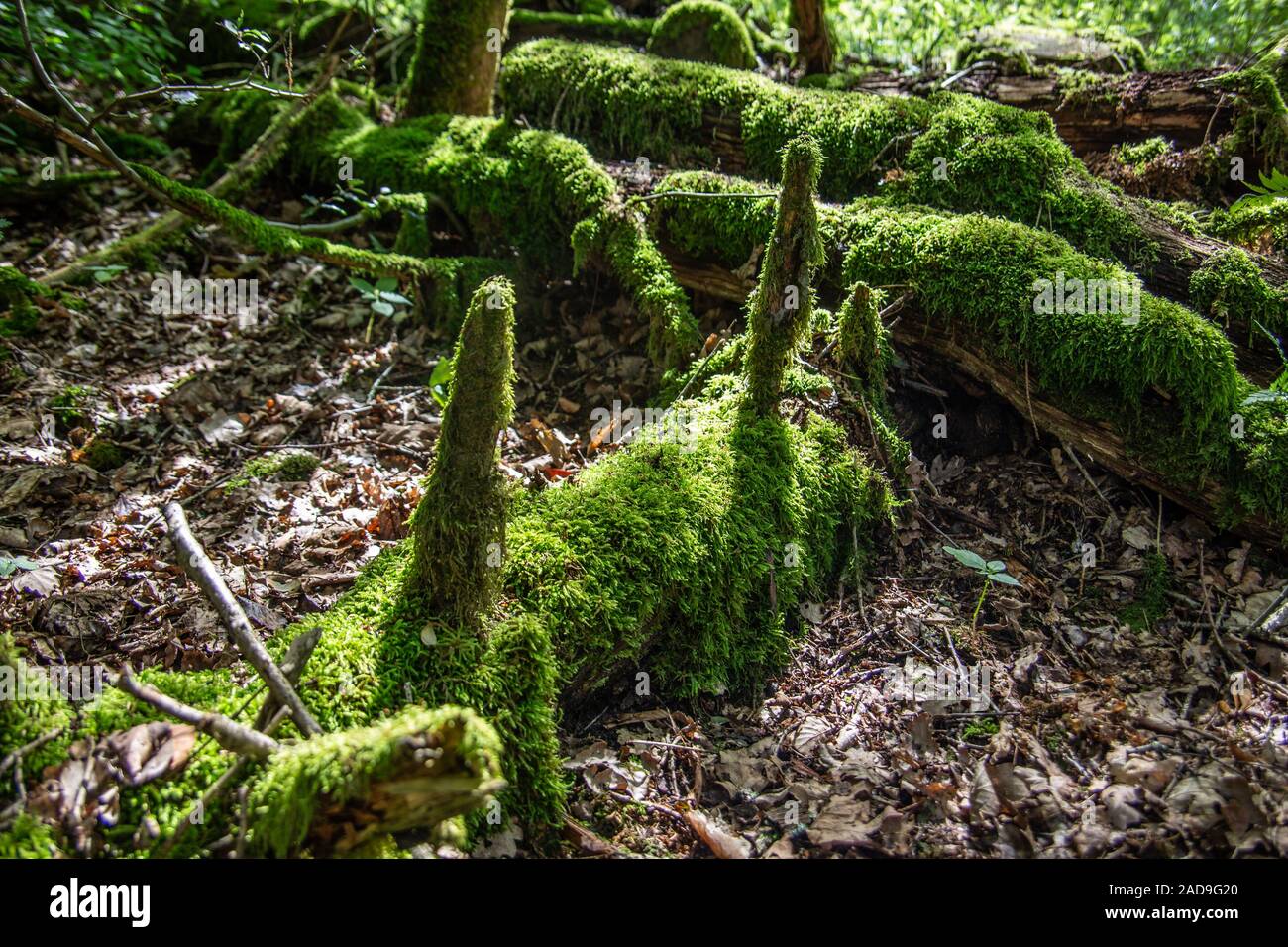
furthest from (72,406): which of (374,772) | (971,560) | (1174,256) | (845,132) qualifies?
(1174,256)

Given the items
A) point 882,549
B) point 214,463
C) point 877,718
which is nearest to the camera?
point 877,718

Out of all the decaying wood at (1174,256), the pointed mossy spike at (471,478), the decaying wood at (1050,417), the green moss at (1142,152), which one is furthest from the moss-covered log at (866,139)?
the pointed mossy spike at (471,478)

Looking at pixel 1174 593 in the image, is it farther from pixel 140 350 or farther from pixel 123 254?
pixel 123 254

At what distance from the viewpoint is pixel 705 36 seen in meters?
7.98

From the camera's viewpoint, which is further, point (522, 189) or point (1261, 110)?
point (522, 189)

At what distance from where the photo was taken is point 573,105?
6855 mm

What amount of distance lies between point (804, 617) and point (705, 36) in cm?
663

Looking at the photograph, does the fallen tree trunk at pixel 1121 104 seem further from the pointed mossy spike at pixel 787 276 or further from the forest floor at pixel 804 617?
the pointed mossy spike at pixel 787 276

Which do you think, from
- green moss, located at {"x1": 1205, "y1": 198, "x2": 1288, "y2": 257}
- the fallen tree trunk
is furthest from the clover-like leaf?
the fallen tree trunk

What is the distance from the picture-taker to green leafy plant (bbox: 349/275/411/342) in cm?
566

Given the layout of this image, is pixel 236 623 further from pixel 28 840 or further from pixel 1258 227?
pixel 1258 227
